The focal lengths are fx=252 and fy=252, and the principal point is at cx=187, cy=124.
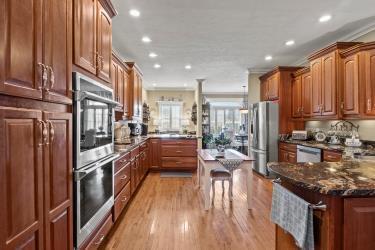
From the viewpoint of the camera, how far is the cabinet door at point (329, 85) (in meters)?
4.10

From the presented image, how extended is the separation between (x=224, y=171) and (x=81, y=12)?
2.90 metres

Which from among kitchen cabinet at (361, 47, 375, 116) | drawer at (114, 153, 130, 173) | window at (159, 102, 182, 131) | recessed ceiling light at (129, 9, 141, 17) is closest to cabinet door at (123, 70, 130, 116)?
drawer at (114, 153, 130, 173)

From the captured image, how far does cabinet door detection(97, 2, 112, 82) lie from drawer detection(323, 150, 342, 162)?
3.19 meters

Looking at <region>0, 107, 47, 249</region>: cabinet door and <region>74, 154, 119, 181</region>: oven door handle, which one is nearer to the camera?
<region>0, 107, 47, 249</region>: cabinet door

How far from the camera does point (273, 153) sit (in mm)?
5664

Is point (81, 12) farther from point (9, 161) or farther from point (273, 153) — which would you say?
point (273, 153)

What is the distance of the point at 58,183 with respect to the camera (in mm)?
1497

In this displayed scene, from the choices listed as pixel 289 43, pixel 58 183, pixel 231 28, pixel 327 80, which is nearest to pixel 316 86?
pixel 327 80

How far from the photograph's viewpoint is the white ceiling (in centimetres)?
318

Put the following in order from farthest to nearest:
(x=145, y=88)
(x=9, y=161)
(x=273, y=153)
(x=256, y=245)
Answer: (x=145, y=88), (x=273, y=153), (x=256, y=245), (x=9, y=161)

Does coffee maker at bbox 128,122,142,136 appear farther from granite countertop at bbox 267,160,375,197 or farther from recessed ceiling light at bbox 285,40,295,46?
granite countertop at bbox 267,160,375,197

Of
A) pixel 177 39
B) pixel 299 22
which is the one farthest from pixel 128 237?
pixel 299 22

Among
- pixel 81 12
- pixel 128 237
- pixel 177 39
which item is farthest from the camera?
pixel 177 39

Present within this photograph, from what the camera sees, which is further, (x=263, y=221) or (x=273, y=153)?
(x=273, y=153)
